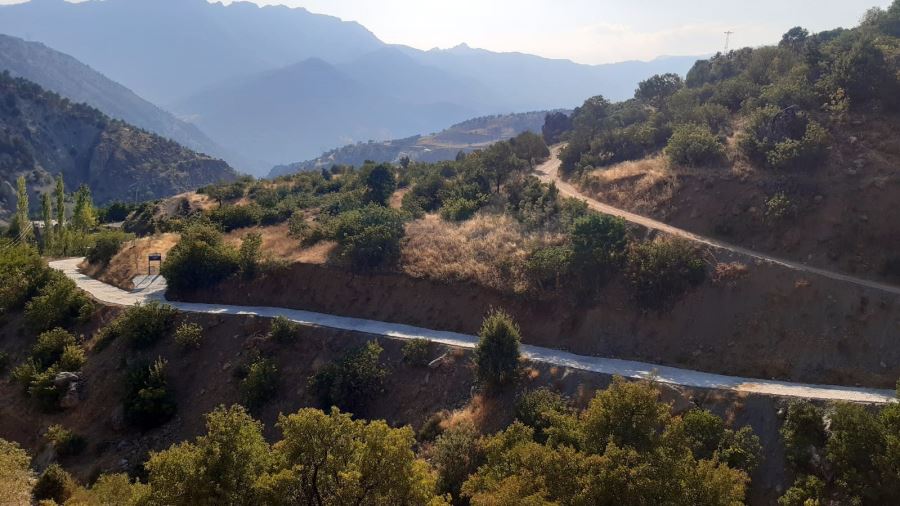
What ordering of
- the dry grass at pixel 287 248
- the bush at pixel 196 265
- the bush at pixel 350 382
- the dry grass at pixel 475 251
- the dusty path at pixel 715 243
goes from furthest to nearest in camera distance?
the dry grass at pixel 287 248 → the bush at pixel 196 265 → the dry grass at pixel 475 251 → the bush at pixel 350 382 → the dusty path at pixel 715 243

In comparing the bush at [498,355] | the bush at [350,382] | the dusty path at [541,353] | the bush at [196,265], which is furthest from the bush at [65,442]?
the bush at [498,355]

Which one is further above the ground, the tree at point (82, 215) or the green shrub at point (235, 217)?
the green shrub at point (235, 217)

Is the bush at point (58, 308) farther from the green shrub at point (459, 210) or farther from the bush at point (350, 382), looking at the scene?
the green shrub at point (459, 210)

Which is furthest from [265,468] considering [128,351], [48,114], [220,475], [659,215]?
[48,114]

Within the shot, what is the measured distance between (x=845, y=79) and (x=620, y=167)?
542 inches

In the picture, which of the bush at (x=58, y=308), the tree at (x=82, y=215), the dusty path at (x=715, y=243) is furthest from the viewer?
the tree at (x=82, y=215)

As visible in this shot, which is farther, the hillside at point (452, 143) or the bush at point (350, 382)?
the hillside at point (452, 143)

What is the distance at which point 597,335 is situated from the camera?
24.3 m

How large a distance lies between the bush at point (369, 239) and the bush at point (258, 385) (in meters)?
7.99

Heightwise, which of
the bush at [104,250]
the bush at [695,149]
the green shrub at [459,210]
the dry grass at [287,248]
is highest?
the bush at [695,149]

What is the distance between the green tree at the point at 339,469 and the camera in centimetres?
1264

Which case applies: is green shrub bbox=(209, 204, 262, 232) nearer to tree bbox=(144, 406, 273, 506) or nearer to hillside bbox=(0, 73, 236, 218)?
tree bbox=(144, 406, 273, 506)

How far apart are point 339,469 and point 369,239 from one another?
62.3ft

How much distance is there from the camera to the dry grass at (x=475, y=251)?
27578 mm
